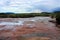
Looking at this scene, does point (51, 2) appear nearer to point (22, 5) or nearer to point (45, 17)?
point (45, 17)

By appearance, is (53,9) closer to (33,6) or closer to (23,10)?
(33,6)

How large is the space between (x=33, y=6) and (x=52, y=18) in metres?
0.97

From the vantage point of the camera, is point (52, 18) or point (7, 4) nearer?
point (7, 4)

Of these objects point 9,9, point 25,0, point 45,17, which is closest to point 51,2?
point 45,17

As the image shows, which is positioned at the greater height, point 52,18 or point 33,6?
point 33,6

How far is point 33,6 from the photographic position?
584 cm

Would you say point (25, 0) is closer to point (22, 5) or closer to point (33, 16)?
point (22, 5)

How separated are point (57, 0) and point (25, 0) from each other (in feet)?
4.06

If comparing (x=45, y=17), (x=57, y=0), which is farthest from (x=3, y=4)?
(x=57, y=0)

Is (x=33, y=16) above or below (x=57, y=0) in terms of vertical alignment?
below

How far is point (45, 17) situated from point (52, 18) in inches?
17.1

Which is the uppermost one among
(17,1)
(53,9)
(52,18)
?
(17,1)

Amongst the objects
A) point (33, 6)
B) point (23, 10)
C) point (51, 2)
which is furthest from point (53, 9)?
point (23, 10)

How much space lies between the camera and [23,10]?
578 centimetres
